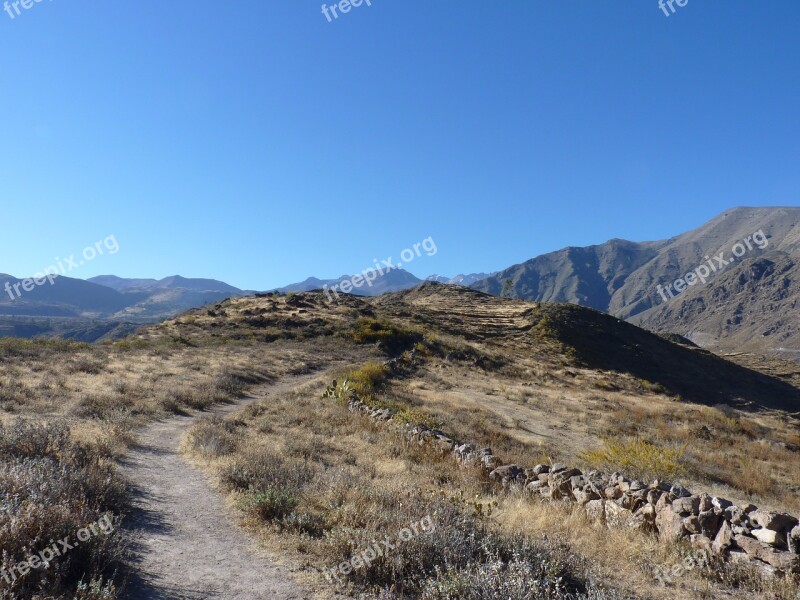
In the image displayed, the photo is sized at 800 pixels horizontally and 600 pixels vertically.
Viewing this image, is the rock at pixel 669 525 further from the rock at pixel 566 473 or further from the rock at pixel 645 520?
the rock at pixel 566 473

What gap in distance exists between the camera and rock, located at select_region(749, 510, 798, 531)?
5922 millimetres

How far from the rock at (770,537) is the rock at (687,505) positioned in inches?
31.1

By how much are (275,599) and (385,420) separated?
35.8 ft

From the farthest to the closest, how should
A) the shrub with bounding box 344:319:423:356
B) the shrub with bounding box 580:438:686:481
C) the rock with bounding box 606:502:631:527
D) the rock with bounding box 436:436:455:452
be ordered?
the shrub with bounding box 344:319:423:356 → the rock with bounding box 436:436:455:452 → the shrub with bounding box 580:438:686:481 → the rock with bounding box 606:502:631:527

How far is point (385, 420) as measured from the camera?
15578 millimetres

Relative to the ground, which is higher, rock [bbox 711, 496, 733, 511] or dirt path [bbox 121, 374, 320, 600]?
dirt path [bbox 121, 374, 320, 600]

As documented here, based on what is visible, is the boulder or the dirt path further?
the boulder

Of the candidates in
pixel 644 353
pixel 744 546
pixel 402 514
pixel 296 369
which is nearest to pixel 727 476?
pixel 744 546

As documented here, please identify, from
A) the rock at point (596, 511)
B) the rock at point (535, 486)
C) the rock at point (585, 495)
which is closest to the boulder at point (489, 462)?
the rock at point (535, 486)

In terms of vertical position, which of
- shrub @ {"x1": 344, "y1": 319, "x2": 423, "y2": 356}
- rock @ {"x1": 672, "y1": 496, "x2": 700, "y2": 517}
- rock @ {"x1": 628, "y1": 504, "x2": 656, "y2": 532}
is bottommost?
rock @ {"x1": 628, "y1": 504, "x2": 656, "y2": 532}

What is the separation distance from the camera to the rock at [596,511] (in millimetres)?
7600

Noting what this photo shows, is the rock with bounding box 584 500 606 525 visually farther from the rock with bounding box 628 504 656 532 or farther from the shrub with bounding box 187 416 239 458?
the shrub with bounding box 187 416 239 458

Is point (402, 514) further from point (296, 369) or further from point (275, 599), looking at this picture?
point (296, 369)

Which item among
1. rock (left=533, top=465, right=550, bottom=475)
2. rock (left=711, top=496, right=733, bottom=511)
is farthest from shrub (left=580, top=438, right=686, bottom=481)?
rock (left=711, top=496, right=733, bottom=511)
